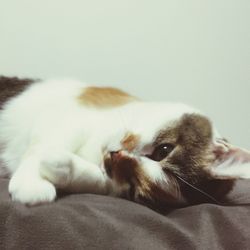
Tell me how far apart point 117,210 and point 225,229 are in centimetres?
22

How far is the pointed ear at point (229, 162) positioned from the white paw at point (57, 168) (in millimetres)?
396

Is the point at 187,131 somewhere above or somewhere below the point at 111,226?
above

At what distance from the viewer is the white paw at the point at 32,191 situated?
31.8 inches

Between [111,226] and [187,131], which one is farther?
[187,131]

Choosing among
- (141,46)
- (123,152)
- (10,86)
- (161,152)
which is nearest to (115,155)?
(123,152)

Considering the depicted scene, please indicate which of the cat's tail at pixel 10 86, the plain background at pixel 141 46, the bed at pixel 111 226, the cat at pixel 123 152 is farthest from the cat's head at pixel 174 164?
the plain background at pixel 141 46

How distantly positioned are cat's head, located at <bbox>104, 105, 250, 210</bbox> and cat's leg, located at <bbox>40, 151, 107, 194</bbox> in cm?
4

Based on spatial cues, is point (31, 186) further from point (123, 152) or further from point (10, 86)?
point (10, 86)

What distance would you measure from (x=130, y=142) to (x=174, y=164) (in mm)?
121

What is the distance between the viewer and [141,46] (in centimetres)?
173

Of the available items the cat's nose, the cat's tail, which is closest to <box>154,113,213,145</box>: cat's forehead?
the cat's nose

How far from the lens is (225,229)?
2.82 feet

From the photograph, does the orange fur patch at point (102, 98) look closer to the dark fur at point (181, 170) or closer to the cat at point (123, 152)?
the cat at point (123, 152)

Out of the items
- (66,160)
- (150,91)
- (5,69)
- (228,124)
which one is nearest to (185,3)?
(150,91)
